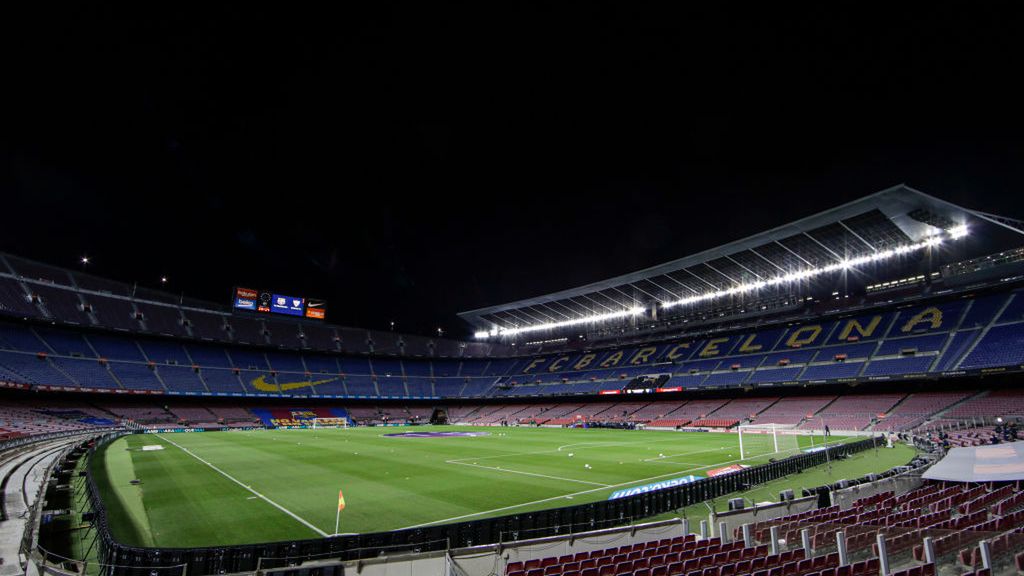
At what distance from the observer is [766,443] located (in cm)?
3447

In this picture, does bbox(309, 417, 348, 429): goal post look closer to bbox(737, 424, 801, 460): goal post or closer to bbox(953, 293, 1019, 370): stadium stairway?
bbox(737, 424, 801, 460): goal post

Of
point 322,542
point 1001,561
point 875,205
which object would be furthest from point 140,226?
point 875,205

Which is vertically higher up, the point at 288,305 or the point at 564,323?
the point at 288,305

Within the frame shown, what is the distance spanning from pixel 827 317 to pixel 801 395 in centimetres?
1116

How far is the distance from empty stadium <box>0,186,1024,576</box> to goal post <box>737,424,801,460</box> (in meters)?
0.38

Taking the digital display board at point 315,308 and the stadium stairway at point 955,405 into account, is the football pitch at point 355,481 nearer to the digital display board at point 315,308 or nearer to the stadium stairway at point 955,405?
the stadium stairway at point 955,405

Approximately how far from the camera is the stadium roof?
120 ft

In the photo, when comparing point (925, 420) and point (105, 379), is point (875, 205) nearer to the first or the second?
point (925, 420)

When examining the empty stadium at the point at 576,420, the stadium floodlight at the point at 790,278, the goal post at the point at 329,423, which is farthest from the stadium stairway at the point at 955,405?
the goal post at the point at 329,423

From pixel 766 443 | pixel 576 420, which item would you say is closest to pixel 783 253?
pixel 766 443

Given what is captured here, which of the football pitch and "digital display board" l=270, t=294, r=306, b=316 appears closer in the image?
the football pitch

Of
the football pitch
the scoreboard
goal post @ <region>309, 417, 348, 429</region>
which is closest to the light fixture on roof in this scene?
the football pitch

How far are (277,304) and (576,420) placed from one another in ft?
149

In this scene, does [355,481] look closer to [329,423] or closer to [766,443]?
[766,443]
